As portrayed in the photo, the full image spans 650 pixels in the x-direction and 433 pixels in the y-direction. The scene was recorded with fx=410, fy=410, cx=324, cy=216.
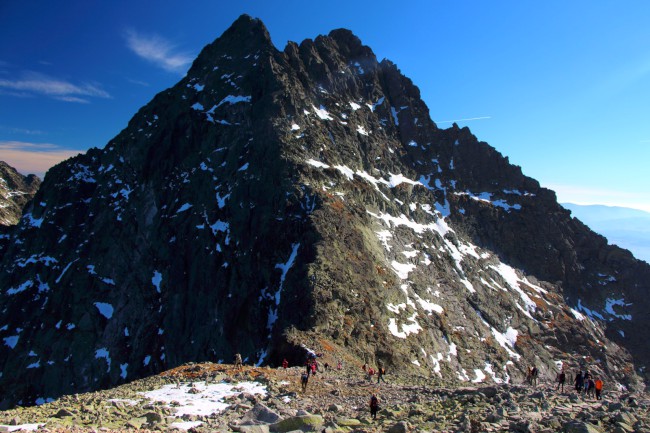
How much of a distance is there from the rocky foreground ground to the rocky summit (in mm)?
12651

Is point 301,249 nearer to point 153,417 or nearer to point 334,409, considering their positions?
point 334,409

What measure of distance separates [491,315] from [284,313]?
155 ft

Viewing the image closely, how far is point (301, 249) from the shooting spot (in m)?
59.4

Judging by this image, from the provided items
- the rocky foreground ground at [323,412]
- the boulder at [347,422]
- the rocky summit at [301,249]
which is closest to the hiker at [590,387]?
the rocky foreground ground at [323,412]

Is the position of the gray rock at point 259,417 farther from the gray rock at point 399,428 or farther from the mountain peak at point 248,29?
the mountain peak at point 248,29

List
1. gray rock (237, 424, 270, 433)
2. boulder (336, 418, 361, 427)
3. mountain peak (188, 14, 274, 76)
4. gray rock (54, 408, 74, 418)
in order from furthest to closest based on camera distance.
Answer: mountain peak (188, 14, 274, 76)
gray rock (54, 408, 74, 418)
boulder (336, 418, 361, 427)
gray rock (237, 424, 270, 433)

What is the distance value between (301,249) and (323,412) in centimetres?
3997

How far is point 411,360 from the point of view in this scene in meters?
51.9

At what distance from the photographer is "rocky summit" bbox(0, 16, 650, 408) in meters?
59.3

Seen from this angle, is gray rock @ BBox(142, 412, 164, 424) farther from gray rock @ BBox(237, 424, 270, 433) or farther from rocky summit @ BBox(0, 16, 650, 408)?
rocky summit @ BBox(0, 16, 650, 408)

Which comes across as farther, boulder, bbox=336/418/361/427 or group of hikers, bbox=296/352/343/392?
group of hikers, bbox=296/352/343/392

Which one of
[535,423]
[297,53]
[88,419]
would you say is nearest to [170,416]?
[88,419]

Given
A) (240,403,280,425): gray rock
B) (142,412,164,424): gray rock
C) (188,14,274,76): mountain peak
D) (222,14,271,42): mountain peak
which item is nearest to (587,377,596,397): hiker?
(240,403,280,425): gray rock

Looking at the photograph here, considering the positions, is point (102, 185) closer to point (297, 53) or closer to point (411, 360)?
point (297, 53)
